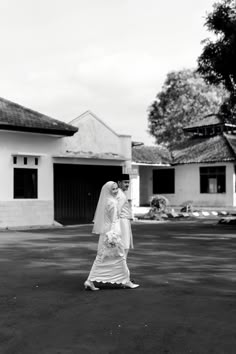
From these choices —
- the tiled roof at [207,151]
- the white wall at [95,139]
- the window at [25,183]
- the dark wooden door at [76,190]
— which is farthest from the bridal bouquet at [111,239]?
the tiled roof at [207,151]

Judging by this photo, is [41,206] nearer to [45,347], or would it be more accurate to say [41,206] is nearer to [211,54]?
[211,54]

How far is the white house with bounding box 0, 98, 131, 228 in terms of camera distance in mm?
20950

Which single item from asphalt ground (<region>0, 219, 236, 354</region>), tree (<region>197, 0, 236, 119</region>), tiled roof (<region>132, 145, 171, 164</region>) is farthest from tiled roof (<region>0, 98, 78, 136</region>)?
tiled roof (<region>132, 145, 171, 164</region>)

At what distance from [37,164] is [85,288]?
14.5 m

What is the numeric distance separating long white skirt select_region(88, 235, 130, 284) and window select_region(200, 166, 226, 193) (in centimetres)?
2679

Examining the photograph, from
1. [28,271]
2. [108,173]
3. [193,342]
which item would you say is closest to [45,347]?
[193,342]

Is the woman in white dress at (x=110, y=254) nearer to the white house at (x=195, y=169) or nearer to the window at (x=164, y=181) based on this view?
the white house at (x=195, y=169)

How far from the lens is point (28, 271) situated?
9625 millimetres

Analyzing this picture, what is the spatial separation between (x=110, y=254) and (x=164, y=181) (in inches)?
1173

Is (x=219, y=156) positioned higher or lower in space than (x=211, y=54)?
lower

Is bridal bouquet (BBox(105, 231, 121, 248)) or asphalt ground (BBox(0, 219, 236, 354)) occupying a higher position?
bridal bouquet (BBox(105, 231, 121, 248))

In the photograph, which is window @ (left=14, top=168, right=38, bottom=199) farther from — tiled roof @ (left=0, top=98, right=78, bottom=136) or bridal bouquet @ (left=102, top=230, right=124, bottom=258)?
bridal bouquet @ (left=102, top=230, right=124, bottom=258)

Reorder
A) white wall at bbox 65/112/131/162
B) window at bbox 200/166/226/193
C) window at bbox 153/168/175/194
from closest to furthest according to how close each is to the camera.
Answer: white wall at bbox 65/112/131/162
window at bbox 200/166/226/193
window at bbox 153/168/175/194

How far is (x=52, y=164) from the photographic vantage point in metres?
22.4
